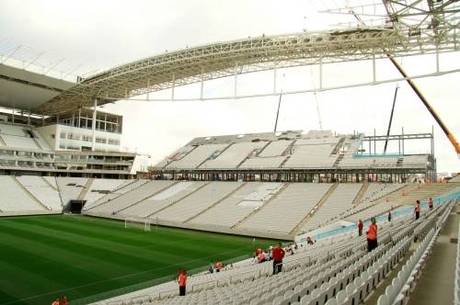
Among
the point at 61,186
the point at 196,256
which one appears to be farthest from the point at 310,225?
the point at 61,186

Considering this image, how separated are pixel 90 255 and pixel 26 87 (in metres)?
34.1

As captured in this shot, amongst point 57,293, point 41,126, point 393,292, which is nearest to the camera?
point 393,292

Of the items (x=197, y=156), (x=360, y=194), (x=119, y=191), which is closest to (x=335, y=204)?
(x=360, y=194)

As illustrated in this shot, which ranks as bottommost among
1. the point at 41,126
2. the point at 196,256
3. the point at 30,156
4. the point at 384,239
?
the point at 196,256

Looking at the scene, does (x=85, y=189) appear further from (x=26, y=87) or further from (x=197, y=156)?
(x=197, y=156)

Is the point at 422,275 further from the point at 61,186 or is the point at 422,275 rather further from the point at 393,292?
the point at 61,186

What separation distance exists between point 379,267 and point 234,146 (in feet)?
158

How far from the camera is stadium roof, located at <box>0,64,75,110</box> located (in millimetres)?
46469

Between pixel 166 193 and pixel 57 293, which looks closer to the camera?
pixel 57 293

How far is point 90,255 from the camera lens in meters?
24.8

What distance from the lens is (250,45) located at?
32594 millimetres

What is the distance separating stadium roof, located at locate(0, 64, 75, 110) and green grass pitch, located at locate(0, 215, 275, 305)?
58.0 feet

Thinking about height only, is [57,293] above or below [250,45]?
below

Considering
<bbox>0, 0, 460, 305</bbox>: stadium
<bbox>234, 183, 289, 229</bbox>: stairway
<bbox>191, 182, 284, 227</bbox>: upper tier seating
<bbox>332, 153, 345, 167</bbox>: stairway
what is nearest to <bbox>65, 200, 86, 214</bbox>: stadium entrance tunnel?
<bbox>0, 0, 460, 305</bbox>: stadium
